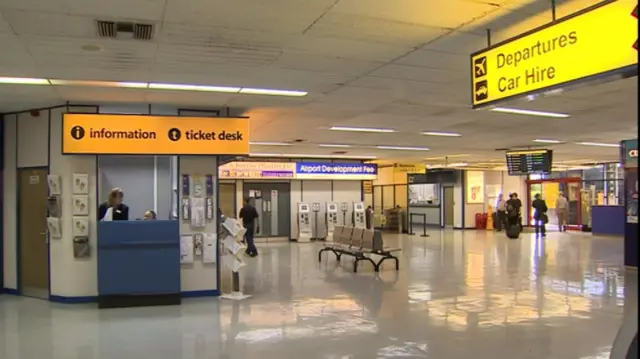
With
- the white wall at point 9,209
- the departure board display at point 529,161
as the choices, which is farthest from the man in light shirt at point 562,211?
the white wall at point 9,209

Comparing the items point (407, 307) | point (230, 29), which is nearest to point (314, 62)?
point (230, 29)

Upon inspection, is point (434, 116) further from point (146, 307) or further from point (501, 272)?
point (146, 307)

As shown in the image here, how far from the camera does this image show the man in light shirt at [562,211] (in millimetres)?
20986

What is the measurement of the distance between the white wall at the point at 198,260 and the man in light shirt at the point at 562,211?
55.2 ft

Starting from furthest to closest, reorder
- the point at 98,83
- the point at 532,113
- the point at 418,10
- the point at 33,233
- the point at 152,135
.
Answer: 1. the point at 532,113
2. the point at 33,233
3. the point at 152,135
4. the point at 98,83
5. the point at 418,10

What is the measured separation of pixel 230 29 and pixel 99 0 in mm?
1001

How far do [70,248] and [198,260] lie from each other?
1.75m

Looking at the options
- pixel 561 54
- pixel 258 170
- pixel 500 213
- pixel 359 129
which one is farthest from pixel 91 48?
pixel 500 213

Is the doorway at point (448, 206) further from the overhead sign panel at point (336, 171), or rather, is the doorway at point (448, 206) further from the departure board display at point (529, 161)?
the departure board display at point (529, 161)

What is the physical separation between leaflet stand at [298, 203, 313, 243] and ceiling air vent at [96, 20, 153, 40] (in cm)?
1352

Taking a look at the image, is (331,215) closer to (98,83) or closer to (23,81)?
(98,83)

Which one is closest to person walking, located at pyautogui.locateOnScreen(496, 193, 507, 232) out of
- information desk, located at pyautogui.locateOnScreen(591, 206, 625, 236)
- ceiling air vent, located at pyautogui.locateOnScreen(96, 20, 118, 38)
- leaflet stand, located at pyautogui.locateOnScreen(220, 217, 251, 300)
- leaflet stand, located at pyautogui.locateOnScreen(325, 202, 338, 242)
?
information desk, located at pyautogui.locateOnScreen(591, 206, 625, 236)

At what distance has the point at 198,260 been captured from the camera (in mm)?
7938

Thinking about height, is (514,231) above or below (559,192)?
below
